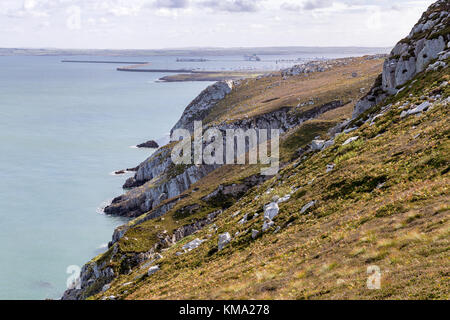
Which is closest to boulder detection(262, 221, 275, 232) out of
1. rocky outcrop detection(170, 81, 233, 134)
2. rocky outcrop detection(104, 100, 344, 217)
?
rocky outcrop detection(104, 100, 344, 217)

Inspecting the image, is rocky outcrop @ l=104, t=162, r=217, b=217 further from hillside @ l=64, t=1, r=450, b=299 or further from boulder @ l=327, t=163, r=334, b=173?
boulder @ l=327, t=163, r=334, b=173

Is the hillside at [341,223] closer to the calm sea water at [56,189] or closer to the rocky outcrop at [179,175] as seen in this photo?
the calm sea water at [56,189]

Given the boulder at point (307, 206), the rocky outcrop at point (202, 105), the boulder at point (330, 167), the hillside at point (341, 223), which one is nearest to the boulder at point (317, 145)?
the hillside at point (341, 223)

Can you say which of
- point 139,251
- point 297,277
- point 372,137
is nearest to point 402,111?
point 372,137

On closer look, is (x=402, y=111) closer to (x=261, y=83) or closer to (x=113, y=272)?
(x=113, y=272)

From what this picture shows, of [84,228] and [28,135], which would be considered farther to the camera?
[28,135]

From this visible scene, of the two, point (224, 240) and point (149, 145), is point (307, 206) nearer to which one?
point (224, 240)
